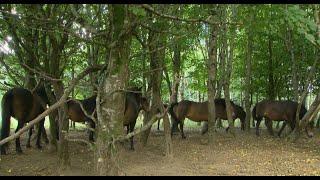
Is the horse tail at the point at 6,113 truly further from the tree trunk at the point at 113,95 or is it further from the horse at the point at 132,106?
the tree trunk at the point at 113,95

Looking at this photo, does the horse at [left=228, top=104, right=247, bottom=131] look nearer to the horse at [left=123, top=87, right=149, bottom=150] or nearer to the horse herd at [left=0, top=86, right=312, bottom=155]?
the horse herd at [left=0, top=86, right=312, bottom=155]

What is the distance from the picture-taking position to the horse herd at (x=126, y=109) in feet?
40.2

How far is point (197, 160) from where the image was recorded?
37.5 feet

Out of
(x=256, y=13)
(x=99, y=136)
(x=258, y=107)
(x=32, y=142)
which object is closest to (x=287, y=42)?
(x=258, y=107)

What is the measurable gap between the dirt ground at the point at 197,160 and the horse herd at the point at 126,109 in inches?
32.6

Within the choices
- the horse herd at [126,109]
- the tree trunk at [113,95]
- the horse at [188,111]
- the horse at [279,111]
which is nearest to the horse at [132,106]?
the horse herd at [126,109]

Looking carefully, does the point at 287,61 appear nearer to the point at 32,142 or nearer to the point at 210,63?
the point at 210,63

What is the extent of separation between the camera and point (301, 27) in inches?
341

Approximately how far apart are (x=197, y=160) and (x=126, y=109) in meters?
3.30

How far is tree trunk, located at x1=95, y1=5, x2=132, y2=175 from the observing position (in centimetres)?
798

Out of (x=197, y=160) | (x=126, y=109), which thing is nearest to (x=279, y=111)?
(x=126, y=109)

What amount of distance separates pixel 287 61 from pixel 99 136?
54.8 ft

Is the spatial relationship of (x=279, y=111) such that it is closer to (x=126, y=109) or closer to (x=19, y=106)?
(x=126, y=109)

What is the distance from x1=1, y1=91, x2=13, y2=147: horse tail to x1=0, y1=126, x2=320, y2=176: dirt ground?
0.66 meters
